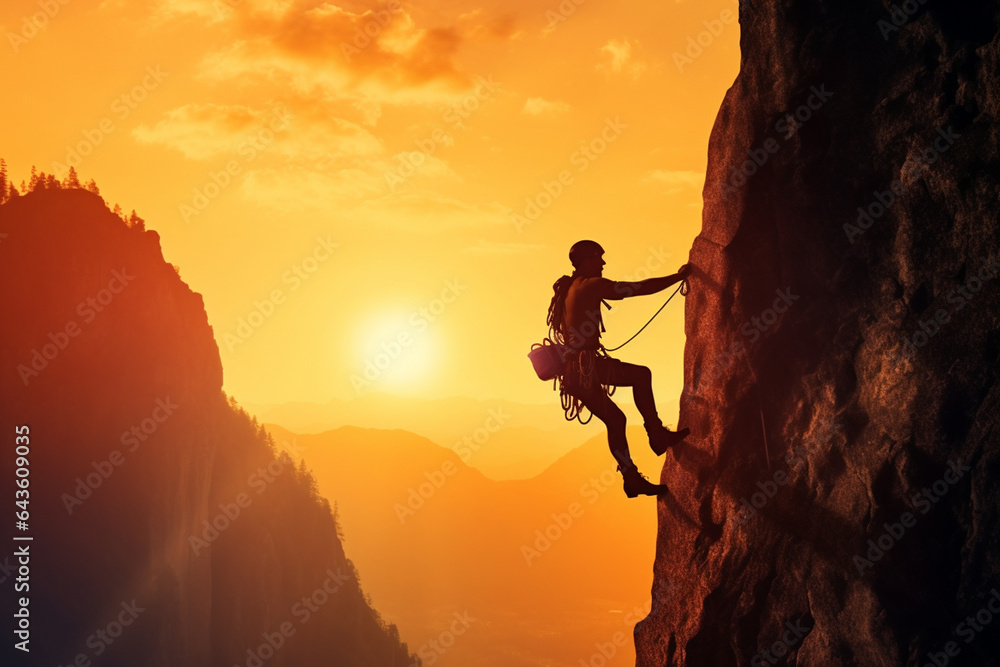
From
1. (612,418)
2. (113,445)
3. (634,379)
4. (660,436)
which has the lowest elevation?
(113,445)

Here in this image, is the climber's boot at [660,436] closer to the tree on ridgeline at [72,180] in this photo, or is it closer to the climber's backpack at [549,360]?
the climber's backpack at [549,360]

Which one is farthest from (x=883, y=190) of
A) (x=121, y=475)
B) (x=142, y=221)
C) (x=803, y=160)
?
(x=142, y=221)

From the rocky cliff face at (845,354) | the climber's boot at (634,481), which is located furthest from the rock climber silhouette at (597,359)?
the rocky cliff face at (845,354)

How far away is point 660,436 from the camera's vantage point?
9.55 meters

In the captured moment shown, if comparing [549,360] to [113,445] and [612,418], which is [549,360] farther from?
[113,445]

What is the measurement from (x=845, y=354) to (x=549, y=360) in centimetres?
338

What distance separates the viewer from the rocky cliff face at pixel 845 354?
263 inches

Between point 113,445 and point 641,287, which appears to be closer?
point 641,287

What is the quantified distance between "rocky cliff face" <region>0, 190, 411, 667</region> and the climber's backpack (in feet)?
174

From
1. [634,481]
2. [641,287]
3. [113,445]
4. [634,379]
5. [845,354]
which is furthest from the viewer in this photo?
[113,445]

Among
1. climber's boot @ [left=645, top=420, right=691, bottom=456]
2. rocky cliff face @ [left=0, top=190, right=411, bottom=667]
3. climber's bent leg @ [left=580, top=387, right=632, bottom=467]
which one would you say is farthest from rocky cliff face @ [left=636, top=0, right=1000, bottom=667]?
rocky cliff face @ [left=0, top=190, right=411, bottom=667]

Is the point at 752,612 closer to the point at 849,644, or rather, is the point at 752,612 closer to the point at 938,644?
the point at 849,644

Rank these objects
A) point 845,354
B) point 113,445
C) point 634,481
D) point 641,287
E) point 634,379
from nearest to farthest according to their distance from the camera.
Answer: point 845,354
point 641,287
point 634,379
point 634,481
point 113,445

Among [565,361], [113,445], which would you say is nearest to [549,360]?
Answer: [565,361]
